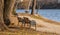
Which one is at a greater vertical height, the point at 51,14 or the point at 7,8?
the point at 7,8

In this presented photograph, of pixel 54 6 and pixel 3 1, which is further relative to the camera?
pixel 54 6

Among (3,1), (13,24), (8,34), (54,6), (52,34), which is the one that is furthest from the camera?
(54,6)

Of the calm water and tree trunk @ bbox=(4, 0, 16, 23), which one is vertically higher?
tree trunk @ bbox=(4, 0, 16, 23)

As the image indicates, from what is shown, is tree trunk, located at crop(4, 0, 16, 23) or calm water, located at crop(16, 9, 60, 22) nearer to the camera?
tree trunk, located at crop(4, 0, 16, 23)

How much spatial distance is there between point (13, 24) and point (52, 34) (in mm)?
5878

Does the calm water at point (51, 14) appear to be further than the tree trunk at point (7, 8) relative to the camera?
Yes

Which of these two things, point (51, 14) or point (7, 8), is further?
point (51, 14)

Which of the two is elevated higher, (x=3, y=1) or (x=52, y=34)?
(x=3, y=1)

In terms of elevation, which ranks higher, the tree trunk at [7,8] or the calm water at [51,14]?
the tree trunk at [7,8]

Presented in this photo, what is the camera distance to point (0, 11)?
17344 mm

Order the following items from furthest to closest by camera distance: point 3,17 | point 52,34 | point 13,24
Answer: point 13,24 → point 3,17 → point 52,34

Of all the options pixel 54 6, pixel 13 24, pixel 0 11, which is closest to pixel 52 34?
pixel 0 11

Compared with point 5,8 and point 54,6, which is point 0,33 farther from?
point 54,6

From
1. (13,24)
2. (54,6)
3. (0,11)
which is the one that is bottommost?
(54,6)
